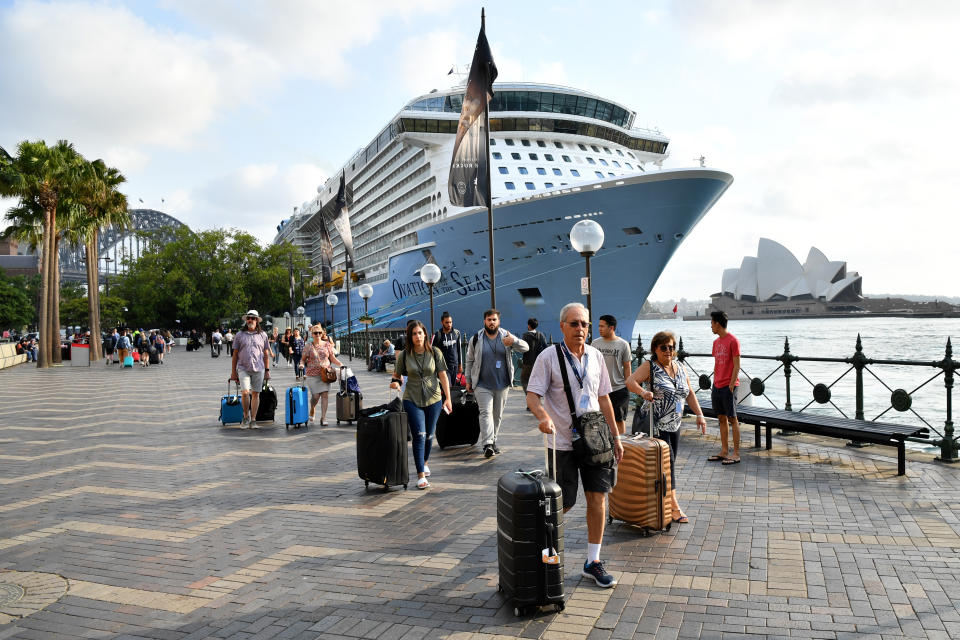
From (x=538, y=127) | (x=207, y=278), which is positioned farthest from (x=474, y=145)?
(x=207, y=278)

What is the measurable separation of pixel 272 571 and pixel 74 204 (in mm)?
33042

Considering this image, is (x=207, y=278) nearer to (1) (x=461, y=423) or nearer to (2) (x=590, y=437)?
(1) (x=461, y=423)

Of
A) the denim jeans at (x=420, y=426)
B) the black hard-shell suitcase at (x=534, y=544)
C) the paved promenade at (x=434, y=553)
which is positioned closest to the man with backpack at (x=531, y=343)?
the paved promenade at (x=434, y=553)

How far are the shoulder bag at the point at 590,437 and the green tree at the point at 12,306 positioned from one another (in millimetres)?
91822

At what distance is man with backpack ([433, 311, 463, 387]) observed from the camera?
31.1 feet

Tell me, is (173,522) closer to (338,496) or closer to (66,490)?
(338,496)

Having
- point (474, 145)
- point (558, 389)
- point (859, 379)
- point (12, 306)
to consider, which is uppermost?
point (12, 306)

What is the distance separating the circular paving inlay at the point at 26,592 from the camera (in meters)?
3.83

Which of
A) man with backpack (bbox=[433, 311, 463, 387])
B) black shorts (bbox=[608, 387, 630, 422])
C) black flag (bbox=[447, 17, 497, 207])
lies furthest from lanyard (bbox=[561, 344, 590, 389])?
black flag (bbox=[447, 17, 497, 207])

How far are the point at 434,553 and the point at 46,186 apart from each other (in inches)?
1276

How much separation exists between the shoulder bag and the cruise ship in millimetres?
18758

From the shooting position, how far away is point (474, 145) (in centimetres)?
1205

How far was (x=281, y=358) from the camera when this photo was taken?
3625cm

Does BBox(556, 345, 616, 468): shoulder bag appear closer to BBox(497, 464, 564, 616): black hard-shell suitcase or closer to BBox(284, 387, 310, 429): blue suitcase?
BBox(497, 464, 564, 616): black hard-shell suitcase
